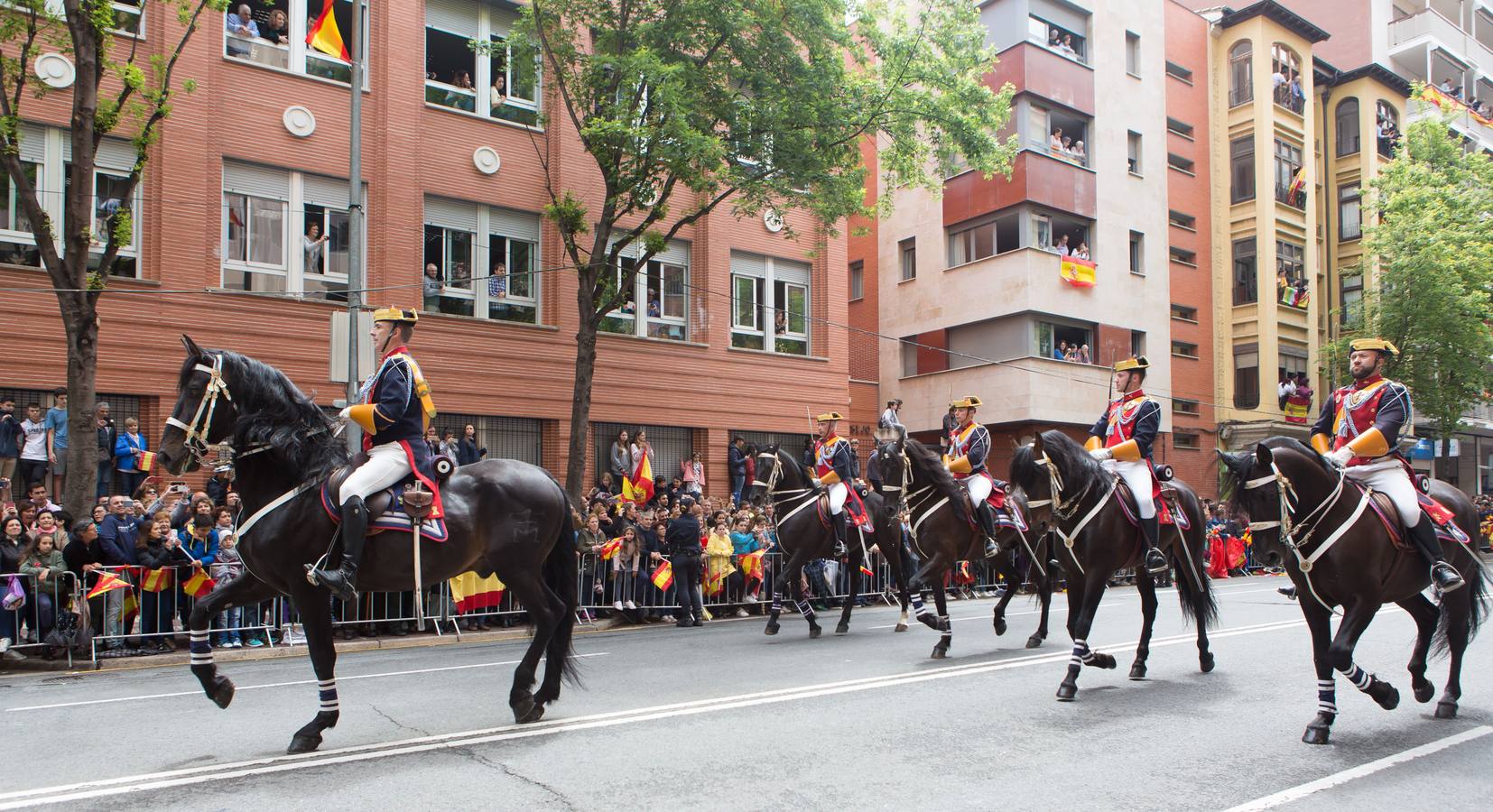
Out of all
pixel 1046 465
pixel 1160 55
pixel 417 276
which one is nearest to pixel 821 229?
pixel 417 276

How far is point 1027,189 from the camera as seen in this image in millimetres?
32625

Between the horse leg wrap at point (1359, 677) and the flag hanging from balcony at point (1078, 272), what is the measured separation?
26693 mm

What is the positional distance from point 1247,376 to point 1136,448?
105ft

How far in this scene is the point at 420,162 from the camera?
22.1 m

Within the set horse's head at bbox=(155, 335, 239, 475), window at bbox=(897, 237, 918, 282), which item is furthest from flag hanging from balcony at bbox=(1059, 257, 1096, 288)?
horse's head at bbox=(155, 335, 239, 475)

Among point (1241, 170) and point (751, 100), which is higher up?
point (1241, 170)

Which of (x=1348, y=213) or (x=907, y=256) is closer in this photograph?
(x=907, y=256)

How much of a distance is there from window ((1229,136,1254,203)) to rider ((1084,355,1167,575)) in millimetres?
32808

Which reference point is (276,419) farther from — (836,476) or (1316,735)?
(836,476)

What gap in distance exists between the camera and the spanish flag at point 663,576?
16.8 meters

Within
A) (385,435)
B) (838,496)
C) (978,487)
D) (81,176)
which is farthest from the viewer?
(838,496)

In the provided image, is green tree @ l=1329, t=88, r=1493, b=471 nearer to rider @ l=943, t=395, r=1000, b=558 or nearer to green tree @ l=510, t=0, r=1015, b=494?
green tree @ l=510, t=0, r=1015, b=494

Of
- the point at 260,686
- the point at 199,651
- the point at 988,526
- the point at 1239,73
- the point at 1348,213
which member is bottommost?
the point at 260,686

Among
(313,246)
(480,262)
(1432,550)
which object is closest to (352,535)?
(1432,550)
